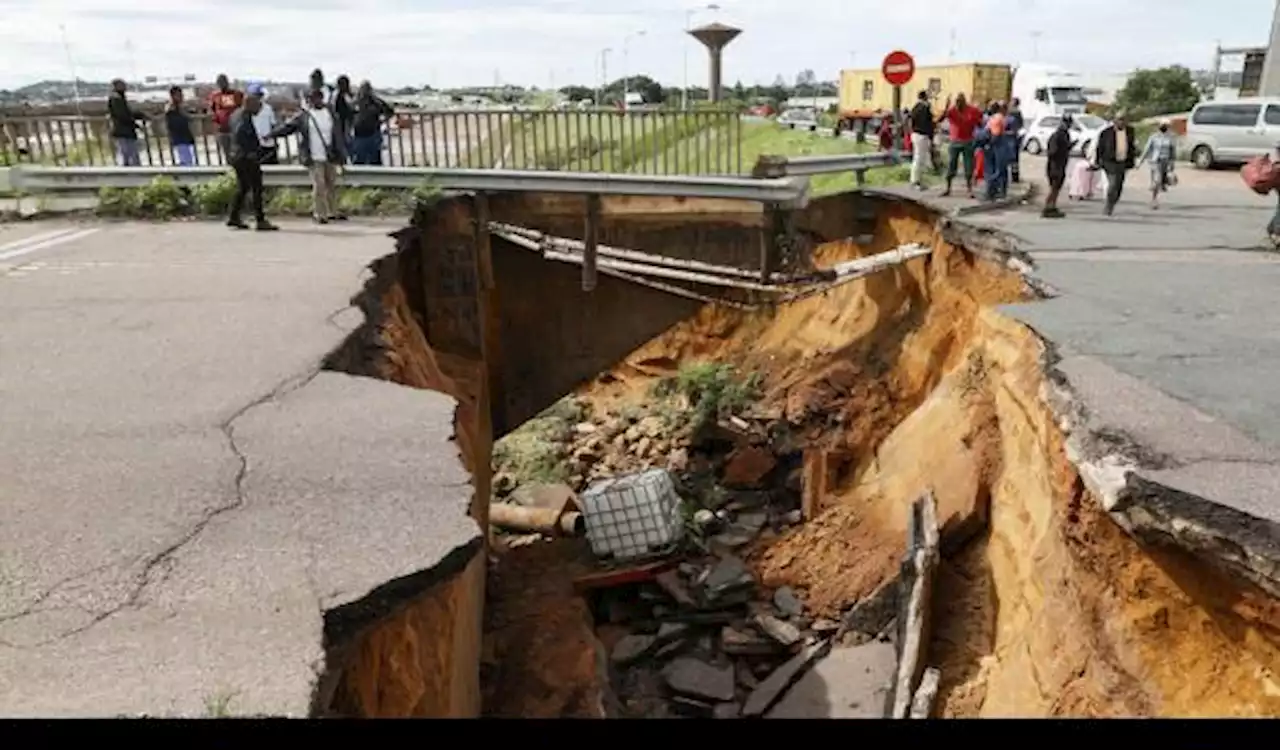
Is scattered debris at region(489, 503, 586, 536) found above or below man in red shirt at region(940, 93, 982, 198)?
below

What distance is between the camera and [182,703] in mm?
2949

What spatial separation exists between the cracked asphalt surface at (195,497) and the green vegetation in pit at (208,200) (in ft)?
13.8

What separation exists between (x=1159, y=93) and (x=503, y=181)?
42.3 metres

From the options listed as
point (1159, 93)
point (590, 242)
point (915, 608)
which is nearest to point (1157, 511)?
point (915, 608)

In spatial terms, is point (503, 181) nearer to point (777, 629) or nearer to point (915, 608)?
point (777, 629)

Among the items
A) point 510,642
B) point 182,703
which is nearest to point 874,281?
point 510,642

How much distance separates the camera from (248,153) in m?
10.4

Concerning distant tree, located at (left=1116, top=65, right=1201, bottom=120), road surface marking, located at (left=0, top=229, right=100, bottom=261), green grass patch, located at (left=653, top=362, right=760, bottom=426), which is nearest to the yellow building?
distant tree, located at (left=1116, top=65, right=1201, bottom=120)

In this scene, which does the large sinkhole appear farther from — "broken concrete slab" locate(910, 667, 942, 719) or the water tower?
the water tower

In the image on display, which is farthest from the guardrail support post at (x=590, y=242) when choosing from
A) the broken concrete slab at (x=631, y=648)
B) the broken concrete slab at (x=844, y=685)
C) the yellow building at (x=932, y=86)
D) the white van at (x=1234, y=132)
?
the yellow building at (x=932, y=86)

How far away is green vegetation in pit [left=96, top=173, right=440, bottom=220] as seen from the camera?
1180 cm

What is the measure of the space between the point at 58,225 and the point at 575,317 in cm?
645

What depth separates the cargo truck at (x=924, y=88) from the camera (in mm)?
33000

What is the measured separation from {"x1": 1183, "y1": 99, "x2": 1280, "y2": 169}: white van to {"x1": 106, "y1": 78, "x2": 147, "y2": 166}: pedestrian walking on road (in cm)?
2268
